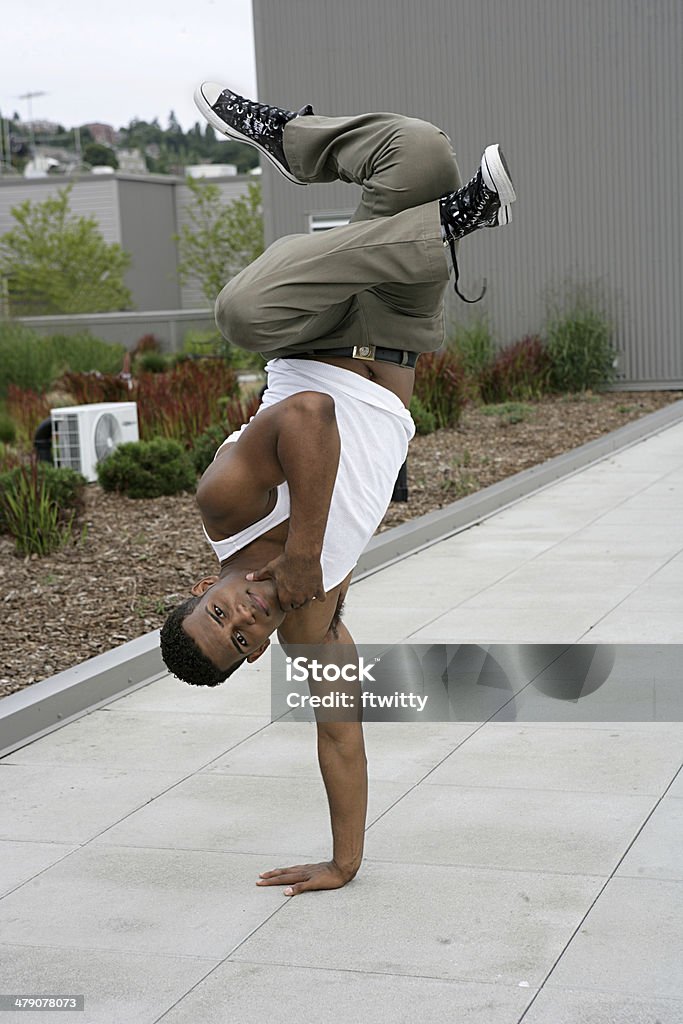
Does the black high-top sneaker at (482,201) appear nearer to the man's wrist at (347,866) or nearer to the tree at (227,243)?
the man's wrist at (347,866)

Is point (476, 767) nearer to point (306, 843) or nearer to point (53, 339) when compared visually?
point (306, 843)

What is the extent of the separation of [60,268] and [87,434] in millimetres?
29226

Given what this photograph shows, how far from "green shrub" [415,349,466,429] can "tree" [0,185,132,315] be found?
2596 cm

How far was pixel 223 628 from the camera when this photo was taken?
3172 millimetres

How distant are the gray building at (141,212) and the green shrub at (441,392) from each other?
2990 cm

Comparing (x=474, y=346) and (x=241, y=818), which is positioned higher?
(x=474, y=346)

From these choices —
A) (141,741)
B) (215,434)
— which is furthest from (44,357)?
(141,741)

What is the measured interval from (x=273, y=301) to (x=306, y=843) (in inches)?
71.4

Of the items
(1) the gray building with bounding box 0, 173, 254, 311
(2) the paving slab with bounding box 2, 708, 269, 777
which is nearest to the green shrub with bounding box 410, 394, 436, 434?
(2) the paving slab with bounding box 2, 708, 269, 777

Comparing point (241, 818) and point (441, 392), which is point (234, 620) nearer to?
point (241, 818)

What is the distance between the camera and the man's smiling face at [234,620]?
317cm

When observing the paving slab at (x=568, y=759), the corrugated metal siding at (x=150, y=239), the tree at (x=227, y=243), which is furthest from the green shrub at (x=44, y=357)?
the corrugated metal siding at (x=150, y=239)

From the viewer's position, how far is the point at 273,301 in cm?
284

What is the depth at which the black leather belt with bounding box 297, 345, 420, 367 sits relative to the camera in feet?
10.5
